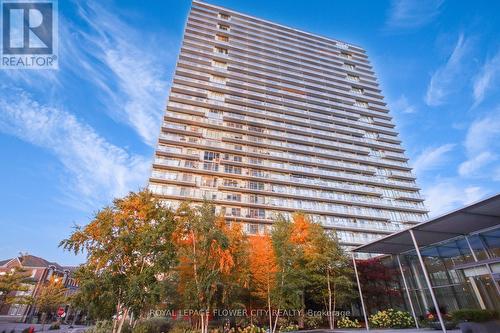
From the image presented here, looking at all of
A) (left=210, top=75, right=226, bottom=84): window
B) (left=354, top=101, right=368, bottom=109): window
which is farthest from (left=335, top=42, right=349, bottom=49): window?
(left=210, top=75, right=226, bottom=84): window

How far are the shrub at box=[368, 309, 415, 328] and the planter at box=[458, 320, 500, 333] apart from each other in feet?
32.9

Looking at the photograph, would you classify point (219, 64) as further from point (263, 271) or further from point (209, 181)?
point (263, 271)

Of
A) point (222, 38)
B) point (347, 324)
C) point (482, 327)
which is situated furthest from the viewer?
point (222, 38)

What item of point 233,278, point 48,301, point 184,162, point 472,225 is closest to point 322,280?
point 233,278

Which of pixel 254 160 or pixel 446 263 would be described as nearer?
pixel 446 263

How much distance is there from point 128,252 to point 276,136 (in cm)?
4312

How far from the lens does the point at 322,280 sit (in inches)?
879

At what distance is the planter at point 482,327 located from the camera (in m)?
11.8

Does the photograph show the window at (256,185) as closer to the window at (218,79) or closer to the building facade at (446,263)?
the building facade at (446,263)

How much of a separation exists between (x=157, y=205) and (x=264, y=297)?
11678 mm

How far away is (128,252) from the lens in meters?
14.8

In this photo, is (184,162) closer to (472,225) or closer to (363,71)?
(472,225)

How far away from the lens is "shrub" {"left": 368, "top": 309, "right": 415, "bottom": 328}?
2080cm

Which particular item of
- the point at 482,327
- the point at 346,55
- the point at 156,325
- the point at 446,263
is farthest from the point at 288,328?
the point at 346,55
